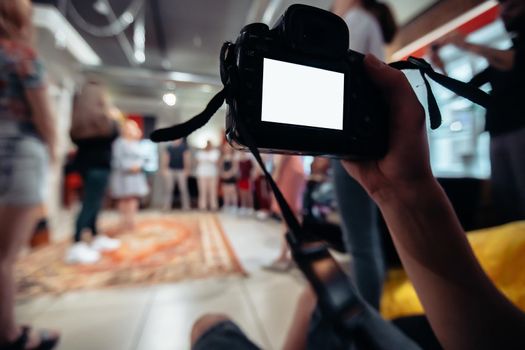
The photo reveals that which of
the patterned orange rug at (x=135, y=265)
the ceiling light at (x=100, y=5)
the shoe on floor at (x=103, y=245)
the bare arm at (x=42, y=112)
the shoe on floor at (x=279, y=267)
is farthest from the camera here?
the shoe on floor at (x=103, y=245)

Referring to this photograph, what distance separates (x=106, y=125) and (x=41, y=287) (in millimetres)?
801

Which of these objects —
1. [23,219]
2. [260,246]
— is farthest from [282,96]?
[260,246]

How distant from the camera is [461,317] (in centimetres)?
19

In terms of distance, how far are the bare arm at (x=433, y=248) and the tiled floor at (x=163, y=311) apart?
27.0 inches

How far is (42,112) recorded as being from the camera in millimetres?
638

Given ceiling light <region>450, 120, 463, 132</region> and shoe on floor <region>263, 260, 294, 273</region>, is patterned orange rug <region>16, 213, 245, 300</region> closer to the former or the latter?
shoe on floor <region>263, 260, 294, 273</region>

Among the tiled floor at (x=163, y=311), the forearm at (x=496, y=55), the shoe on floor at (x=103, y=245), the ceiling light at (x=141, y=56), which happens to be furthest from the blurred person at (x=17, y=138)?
the shoe on floor at (x=103, y=245)

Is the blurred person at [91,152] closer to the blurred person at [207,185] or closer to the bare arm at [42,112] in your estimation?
the bare arm at [42,112]

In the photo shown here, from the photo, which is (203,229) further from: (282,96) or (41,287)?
(282,96)

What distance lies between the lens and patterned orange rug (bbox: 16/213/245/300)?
1146mm

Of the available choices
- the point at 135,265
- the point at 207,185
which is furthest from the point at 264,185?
the point at 207,185

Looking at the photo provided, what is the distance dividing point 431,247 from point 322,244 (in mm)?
91

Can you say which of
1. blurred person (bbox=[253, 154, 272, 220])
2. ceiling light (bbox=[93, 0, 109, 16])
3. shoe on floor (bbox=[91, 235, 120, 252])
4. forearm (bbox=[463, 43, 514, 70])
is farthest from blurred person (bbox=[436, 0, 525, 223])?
shoe on floor (bbox=[91, 235, 120, 252])

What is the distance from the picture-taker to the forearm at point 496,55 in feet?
0.93
